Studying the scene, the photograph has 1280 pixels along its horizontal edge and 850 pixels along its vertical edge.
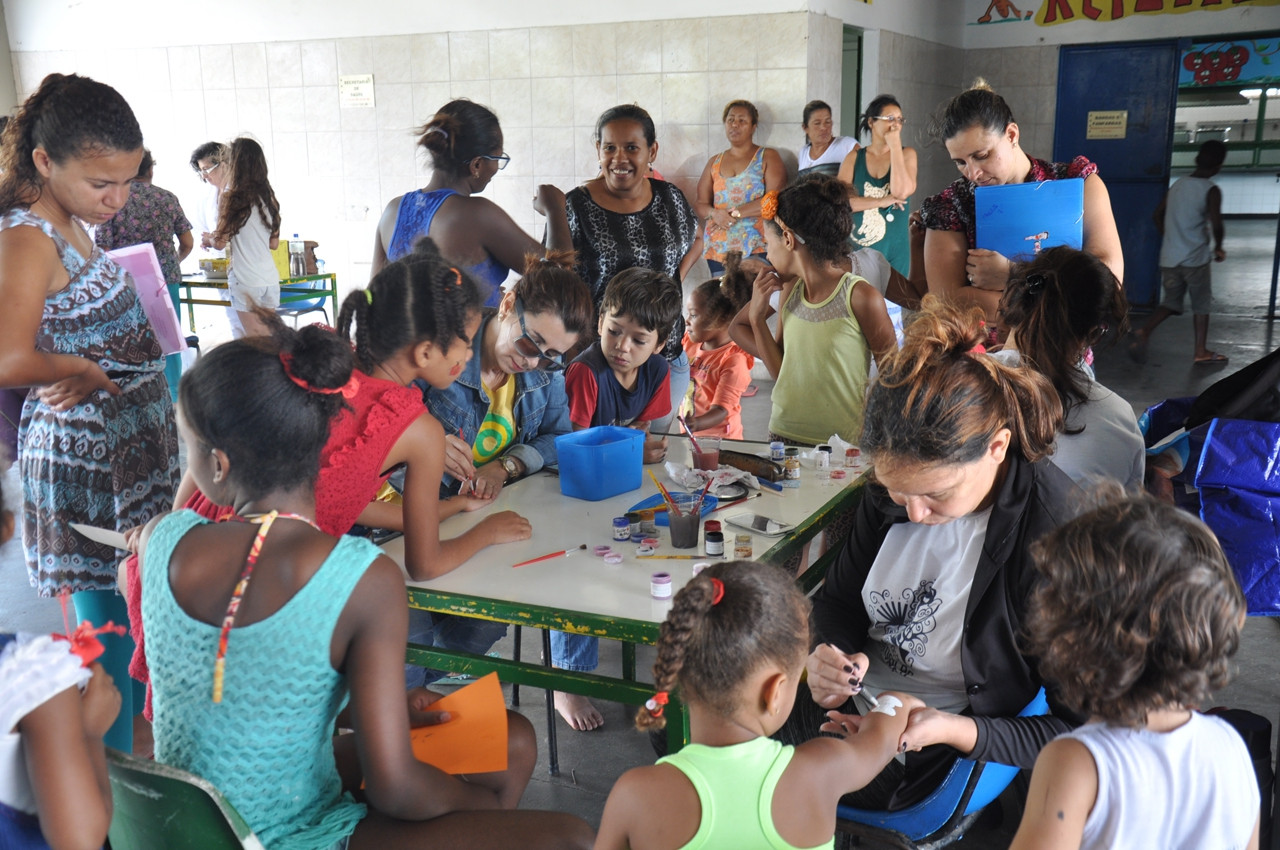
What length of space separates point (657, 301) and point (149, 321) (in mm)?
1336

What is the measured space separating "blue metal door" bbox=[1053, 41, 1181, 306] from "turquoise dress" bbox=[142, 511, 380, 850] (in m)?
9.14

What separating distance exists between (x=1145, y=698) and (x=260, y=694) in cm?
115

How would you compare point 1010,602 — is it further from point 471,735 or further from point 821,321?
point 821,321

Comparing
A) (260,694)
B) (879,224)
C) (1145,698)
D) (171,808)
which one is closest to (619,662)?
(260,694)

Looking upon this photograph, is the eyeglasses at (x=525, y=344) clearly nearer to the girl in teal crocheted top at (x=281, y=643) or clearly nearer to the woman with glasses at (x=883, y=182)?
the girl in teal crocheted top at (x=281, y=643)

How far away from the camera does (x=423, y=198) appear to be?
3.40 metres

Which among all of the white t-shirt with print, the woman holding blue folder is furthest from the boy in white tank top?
the woman holding blue folder

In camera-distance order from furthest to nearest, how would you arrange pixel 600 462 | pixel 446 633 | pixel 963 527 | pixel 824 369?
pixel 824 369
pixel 446 633
pixel 600 462
pixel 963 527

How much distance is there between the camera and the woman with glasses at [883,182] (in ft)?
20.5

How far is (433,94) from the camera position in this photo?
742 centimetres

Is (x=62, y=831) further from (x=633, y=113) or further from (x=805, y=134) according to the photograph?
(x=805, y=134)

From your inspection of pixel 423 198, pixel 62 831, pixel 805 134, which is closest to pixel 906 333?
pixel 62 831

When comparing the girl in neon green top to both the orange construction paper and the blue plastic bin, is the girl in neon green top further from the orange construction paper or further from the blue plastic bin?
the orange construction paper

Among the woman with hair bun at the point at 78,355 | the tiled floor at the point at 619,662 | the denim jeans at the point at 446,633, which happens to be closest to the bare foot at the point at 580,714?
the tiled floor at the point at 619,662
